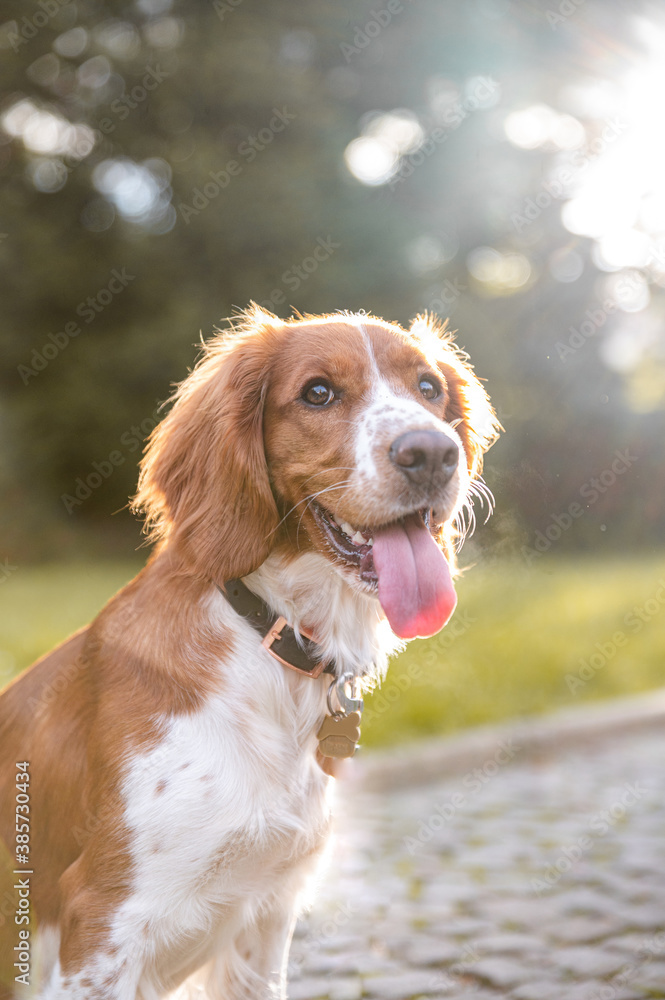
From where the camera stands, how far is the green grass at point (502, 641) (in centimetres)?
712

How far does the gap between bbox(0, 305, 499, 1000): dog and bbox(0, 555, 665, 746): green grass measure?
2.13 metres

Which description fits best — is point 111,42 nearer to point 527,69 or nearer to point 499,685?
point 527,69

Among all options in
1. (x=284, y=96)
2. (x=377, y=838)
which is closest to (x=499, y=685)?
(x=377, y=838)

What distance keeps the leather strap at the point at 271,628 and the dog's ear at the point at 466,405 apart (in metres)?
1.02

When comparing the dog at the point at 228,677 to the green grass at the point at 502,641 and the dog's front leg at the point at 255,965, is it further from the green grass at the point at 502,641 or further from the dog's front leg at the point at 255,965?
the green grass at the point at 502,641

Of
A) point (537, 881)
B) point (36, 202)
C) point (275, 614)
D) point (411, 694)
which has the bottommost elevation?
point (537, 881)

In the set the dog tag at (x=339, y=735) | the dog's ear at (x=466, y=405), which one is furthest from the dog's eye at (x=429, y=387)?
the dog tag at (x=339, y=735)

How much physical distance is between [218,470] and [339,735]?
0.83 metres

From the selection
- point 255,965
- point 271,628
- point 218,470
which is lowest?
point 255,965

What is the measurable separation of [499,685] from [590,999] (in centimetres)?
468

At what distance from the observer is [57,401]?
18.5 m

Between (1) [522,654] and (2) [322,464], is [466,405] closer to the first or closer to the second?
(2) [322,464]

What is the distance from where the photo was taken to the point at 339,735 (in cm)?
259

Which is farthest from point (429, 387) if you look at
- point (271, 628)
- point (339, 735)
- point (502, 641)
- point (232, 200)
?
point (232, 200)
